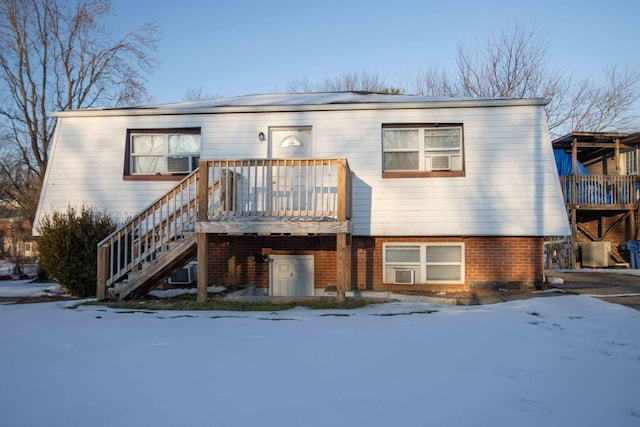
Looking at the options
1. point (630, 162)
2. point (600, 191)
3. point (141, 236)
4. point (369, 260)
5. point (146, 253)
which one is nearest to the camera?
point (146, 253)

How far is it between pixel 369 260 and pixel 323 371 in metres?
5.82

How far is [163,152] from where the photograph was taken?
1020 centimetres

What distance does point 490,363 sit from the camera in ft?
14.0

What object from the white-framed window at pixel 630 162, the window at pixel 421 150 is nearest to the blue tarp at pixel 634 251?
the white-framed window at pixel 630 162

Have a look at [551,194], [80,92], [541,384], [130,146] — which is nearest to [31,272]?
[80,92]

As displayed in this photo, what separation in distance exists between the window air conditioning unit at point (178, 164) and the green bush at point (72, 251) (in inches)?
77.3

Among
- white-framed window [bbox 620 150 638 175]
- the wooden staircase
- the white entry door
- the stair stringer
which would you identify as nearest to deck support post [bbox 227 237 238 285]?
the white entry door

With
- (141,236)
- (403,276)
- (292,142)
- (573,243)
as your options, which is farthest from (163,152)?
(573,243)

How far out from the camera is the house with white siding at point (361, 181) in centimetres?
943

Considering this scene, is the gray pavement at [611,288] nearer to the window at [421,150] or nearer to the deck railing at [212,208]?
the window at [421,150]

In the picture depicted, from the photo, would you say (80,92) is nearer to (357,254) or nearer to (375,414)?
(357,254)

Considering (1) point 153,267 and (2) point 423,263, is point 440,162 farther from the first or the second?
(1) point 153,267

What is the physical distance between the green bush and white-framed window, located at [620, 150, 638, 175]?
19.2 m

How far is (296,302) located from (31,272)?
58.8 feet
